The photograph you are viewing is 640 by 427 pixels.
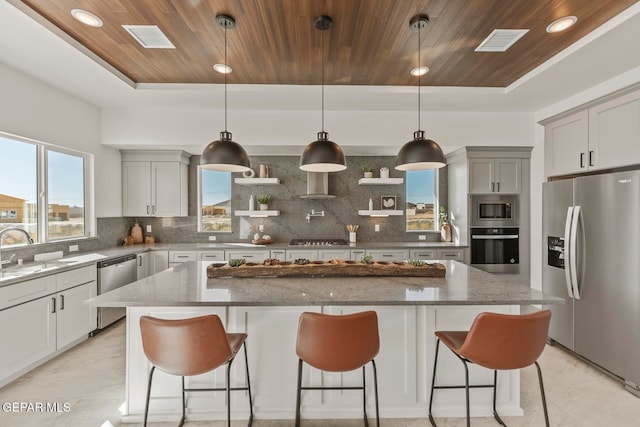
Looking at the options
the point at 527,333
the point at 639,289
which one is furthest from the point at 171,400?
the point at 639,289

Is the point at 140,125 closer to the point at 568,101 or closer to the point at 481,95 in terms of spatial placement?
the point at 481,95

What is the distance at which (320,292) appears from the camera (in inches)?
78.2

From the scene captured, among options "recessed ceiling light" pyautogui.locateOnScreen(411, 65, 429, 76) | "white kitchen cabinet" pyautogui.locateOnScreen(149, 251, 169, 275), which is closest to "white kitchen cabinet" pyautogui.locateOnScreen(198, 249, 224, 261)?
"white kitchen cabinet" pyautogui.locateOnScreen(149, 251, 169, 275)

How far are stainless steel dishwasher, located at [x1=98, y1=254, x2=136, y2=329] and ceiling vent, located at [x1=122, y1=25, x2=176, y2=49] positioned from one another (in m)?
2.42

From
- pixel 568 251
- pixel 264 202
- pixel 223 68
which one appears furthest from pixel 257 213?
pixel 568 251

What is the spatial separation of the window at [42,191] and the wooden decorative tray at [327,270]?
2313 millimetres

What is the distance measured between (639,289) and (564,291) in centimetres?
72

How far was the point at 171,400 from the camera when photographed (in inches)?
83.1

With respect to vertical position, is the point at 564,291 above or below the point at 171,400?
above

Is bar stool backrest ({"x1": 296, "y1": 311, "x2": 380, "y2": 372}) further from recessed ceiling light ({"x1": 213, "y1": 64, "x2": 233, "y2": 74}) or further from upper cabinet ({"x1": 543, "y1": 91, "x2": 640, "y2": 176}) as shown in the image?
upper cabinet ({"x1": 543, "y1": 91, "x2": 640, "y2": 176})

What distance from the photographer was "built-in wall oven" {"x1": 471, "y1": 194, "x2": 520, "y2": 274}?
4141 mm

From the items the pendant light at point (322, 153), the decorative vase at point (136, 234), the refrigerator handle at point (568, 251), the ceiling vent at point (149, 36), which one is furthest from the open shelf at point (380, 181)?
the decorative vase at point (136, 234)

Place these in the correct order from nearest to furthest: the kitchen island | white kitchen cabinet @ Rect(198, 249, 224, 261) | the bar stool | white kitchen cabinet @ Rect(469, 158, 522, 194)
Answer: the bar stool
the kitchen island
white kitchen cabinet @ Rect(469, 158, 522, 194)
white kitchen cabinet @ Rect(198, 249, 224, 261)

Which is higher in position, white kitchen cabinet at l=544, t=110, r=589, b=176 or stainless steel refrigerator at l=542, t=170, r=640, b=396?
white kitchen cabinet at l=544, t=110, r=589, b=176
